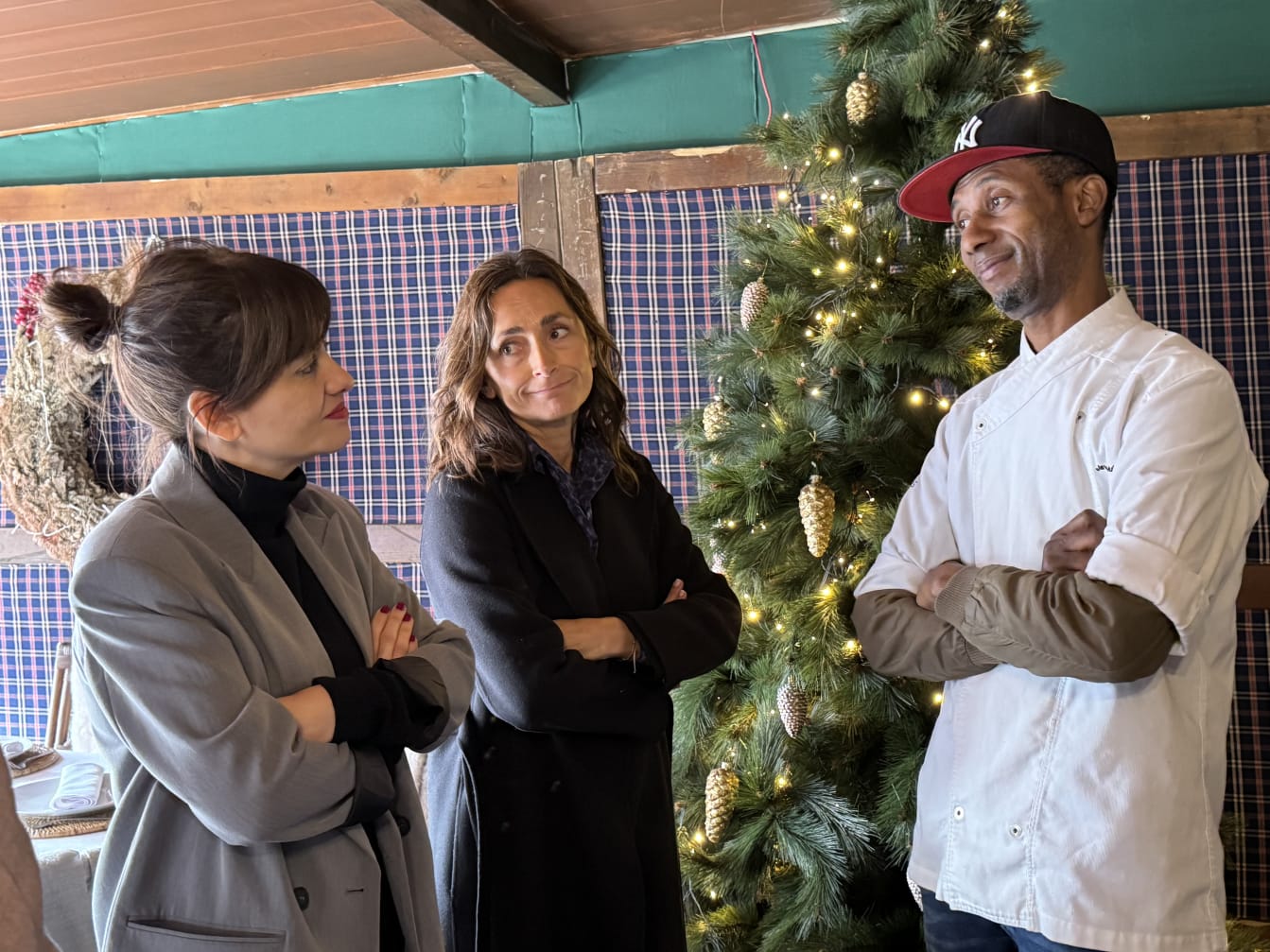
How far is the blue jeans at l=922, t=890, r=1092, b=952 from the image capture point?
5.04 feet

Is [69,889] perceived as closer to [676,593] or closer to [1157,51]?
[676,593]

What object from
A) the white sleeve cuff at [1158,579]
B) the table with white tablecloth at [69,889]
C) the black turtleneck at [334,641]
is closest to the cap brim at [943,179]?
the white sleeve cuff at [1158,579]

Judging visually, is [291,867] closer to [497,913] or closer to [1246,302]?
[497,913]

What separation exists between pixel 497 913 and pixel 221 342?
921mm

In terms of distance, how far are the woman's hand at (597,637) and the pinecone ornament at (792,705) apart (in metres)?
0.55

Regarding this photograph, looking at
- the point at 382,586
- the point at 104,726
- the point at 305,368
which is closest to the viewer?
the point at 104,726

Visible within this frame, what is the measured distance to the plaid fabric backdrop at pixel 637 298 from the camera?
292cm

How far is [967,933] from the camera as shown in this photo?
1.61m

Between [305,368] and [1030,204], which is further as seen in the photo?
[1030,204]

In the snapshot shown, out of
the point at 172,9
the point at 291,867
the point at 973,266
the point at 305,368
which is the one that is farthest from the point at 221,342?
the point at 172,9

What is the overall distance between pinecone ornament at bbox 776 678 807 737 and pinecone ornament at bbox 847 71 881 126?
108cm

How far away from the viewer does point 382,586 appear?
1.63 metres

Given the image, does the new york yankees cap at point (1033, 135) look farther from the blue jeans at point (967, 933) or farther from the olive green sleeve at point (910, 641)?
the blue jeans at point (967, 933)

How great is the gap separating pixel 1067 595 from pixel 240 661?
100cm
